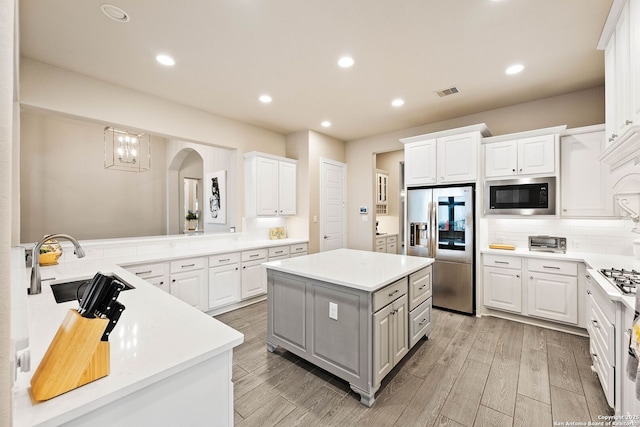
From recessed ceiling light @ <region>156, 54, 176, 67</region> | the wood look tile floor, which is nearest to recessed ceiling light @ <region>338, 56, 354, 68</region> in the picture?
recessed ceiling light @ <region>156, 54, 176, 67</region>

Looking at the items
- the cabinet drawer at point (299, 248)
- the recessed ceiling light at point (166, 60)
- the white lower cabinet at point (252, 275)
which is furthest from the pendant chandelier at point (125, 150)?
the cabinet drawer at point (299, 248)

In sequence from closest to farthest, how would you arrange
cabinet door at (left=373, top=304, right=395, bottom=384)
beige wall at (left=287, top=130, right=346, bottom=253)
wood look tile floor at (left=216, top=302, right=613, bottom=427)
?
wood look tile floor at (left=216, top=302, right=613, bottom=427) < cabinet door at (left=373, top=304, right=395, bottom=384) < beige wall at (left=287, top=130, right=346, bottom=253)

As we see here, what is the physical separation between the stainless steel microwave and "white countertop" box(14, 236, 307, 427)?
3634mm

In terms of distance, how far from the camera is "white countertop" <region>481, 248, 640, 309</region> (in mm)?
1650

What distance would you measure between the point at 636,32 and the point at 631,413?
88.5 inches

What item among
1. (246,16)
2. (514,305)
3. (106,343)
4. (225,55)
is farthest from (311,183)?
(106,343)

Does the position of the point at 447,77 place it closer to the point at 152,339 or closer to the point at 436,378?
the point at 436,378

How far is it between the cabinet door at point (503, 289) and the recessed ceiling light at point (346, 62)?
2995mm

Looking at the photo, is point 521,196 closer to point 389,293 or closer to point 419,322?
point 419,322

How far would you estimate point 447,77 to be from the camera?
311 cm

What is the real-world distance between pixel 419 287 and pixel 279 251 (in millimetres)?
2399

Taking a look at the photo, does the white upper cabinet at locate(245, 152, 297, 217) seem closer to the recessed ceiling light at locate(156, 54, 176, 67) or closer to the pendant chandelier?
the recessed ceiling light at locate(156, 54, 176, 67)

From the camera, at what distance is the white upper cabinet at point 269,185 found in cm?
449

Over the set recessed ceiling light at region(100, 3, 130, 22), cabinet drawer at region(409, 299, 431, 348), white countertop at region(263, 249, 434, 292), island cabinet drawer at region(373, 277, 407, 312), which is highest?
recessed ceiling light at region(100, 3, 130, 22)
